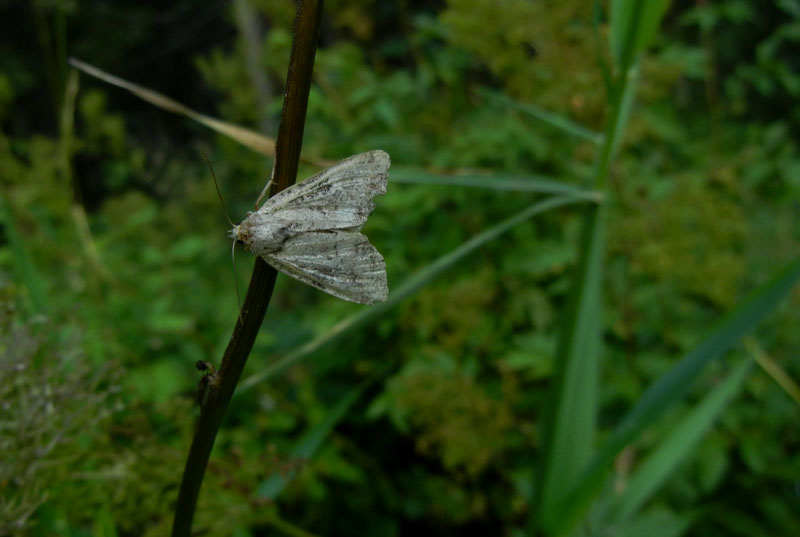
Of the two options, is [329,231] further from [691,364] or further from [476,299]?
[476,299]

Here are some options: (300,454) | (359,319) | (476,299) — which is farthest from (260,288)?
(476,299)

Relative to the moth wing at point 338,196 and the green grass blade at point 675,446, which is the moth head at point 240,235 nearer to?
the moth wing at point 338,196

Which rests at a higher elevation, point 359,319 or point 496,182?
point 496,182

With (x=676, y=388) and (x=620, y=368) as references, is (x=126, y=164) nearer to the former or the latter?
(x=620, y=368)

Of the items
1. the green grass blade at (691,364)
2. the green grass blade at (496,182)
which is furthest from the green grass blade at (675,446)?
the green grass blade at (496,182)

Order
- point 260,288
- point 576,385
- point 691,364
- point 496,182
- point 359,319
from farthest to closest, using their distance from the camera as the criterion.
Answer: point 576,385 → point 496,182 → point 691,364 → point 359,319 → point 260,288

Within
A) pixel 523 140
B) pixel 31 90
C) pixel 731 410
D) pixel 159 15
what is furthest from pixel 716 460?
pixel 31 90

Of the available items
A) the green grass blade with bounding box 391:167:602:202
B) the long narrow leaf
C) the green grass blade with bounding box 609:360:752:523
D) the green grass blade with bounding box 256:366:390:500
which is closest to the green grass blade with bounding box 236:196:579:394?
the green grass blade with bounding box 391:167:602:202
